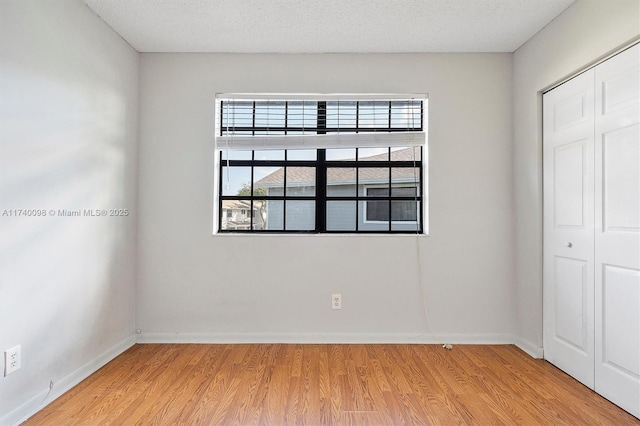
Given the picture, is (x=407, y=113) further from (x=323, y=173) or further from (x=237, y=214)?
(x=237, y=214)

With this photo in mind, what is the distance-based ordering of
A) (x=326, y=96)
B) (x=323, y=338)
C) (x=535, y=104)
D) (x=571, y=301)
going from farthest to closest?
(x=326, y=96) < (x=323, y=338) < (x=535, y=104) < (x=571, y=301)

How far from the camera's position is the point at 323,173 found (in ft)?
10.3

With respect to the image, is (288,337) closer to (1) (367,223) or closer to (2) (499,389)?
(1) (367,223)

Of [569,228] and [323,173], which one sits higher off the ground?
[323,173]

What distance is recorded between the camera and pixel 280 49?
292 centimetres

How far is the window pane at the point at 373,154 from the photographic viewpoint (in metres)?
3.14

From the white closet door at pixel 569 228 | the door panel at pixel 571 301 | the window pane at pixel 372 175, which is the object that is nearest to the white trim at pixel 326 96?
the window pane at pixel 372 175

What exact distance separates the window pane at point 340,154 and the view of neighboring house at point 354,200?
0.09 metres

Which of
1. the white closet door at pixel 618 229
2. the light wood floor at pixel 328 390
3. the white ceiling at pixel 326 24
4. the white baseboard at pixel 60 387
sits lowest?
the light wood floor at pixel 328 390

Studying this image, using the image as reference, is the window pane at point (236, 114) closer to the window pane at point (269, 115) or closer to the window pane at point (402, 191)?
the window pane at point (269, 115)

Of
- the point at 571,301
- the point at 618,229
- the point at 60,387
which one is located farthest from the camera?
the point at 571,301

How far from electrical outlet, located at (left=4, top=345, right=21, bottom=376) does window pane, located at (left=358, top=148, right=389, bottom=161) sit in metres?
2.67

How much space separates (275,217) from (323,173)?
23.4 inches

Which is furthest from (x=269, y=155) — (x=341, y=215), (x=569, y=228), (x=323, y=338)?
(x=569, y=228)
